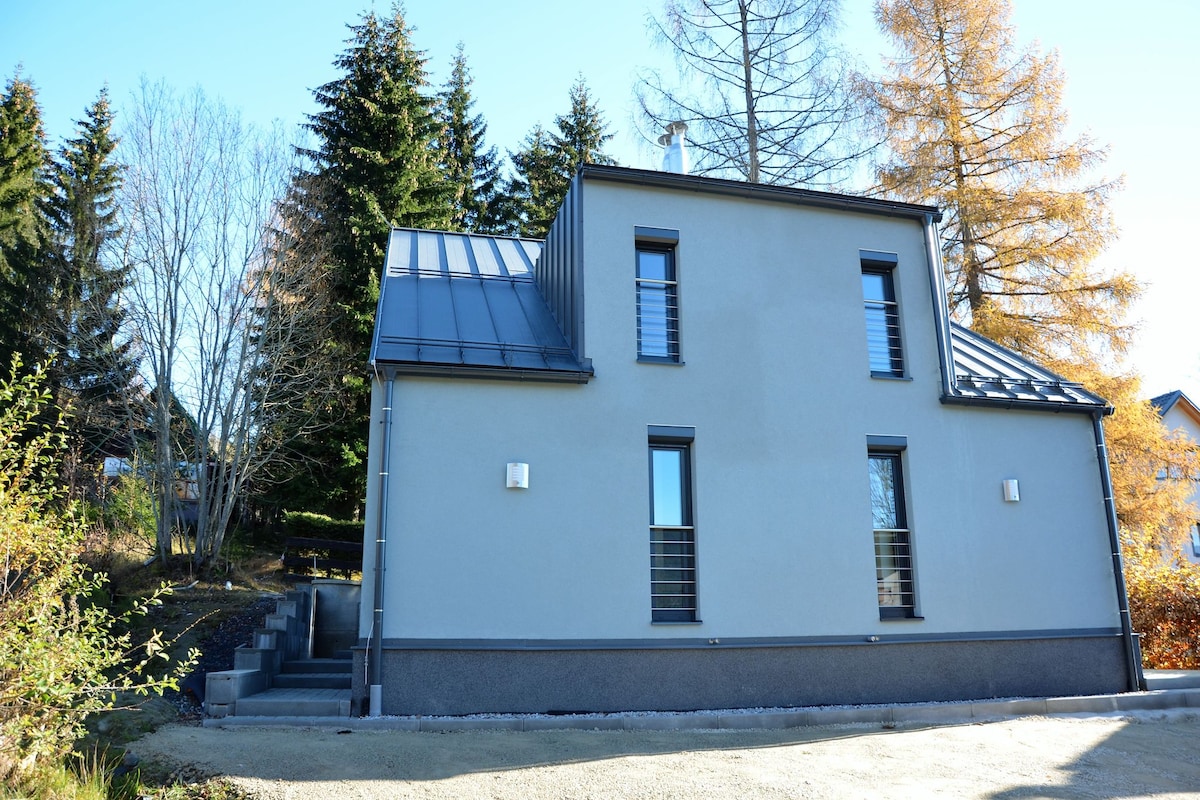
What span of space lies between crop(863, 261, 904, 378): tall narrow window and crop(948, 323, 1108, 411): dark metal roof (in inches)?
32.8

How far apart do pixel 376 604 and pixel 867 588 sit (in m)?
5.58

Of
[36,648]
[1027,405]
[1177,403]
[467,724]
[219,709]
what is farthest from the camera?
[1177,403]

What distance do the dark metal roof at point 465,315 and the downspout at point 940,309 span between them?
474 cm

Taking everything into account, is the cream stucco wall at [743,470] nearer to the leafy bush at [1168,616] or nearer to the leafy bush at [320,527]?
the leafy bush at [1168,616]

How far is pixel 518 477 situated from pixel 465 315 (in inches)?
103

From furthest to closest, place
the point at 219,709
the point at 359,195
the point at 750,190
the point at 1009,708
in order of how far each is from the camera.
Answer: the point at 359,195 < the point at 750,190 < the point at 1009,708 < the point at 219,709

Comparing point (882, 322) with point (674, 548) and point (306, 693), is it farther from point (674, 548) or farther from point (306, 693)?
point (306, 693)

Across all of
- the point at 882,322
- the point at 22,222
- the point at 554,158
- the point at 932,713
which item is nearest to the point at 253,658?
the point at 932,713

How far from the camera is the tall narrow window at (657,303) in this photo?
1016 centimetres

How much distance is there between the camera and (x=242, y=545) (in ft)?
57.8

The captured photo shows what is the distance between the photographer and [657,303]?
1034cm

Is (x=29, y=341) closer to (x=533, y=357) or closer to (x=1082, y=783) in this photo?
(x=533, y=357)

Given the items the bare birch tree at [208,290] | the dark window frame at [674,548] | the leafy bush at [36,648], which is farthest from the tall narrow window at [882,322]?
the bare birch tree at [208,290]

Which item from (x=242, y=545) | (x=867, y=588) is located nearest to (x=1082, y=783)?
(x=867, y=588)
